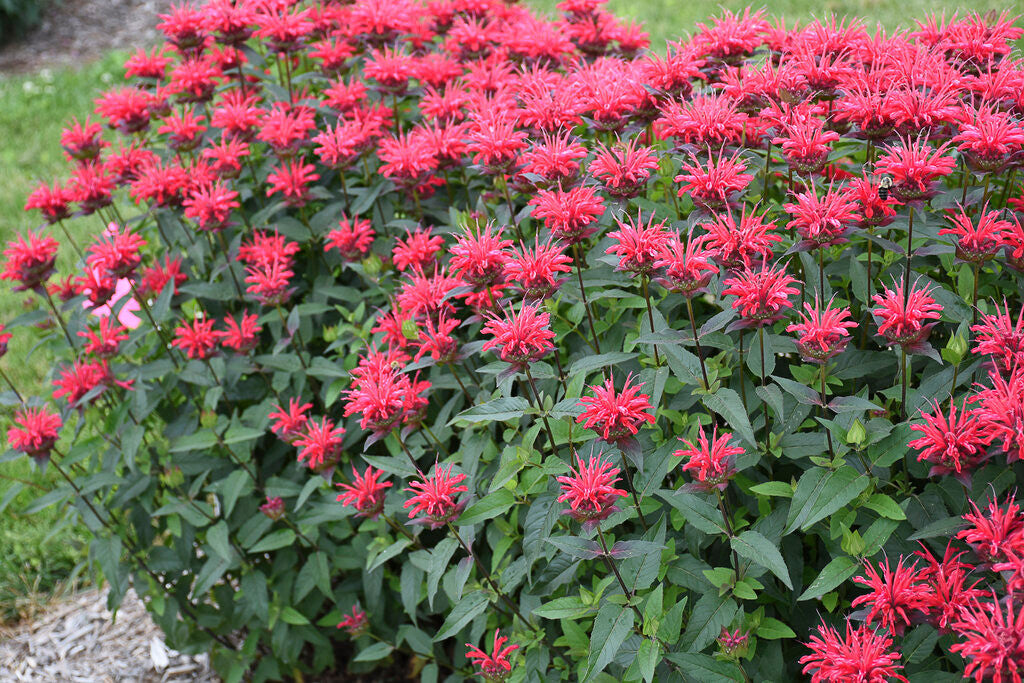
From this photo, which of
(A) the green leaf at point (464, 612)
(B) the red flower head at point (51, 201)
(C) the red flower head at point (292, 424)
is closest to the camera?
(A) the green leaf at point (464, 612)

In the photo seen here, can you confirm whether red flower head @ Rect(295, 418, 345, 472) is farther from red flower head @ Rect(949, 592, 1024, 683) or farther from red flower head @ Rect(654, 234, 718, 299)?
red flower head @ Rect(949, 592, 1024, 683)

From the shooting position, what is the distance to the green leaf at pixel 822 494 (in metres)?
1.49

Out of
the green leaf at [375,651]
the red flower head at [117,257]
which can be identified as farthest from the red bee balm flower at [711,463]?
the red flower head at [117,257]

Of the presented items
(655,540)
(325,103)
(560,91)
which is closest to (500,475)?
(655,540)

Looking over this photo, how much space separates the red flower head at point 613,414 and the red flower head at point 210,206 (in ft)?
4.15

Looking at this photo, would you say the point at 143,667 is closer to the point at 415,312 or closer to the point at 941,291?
the point at 415,312

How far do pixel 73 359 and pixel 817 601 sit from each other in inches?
83.2

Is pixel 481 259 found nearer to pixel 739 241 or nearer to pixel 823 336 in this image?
pixel 739 241

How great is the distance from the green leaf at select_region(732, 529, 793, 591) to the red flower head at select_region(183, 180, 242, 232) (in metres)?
1.56

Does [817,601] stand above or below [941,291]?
below

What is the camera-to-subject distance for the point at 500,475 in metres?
1.73

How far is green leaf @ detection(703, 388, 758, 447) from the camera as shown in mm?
1537

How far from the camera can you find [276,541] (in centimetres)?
235

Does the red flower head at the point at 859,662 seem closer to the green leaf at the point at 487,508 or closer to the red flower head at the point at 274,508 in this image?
the green leaf at the point at 487,508
